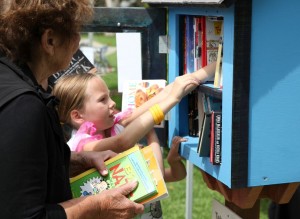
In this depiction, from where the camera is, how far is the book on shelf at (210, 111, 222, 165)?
2.13 meters

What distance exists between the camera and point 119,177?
1903 millimetres

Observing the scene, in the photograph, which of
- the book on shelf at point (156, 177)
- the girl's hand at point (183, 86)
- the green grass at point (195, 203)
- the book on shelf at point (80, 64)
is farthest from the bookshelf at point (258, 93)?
the green grass at point (195, 203)

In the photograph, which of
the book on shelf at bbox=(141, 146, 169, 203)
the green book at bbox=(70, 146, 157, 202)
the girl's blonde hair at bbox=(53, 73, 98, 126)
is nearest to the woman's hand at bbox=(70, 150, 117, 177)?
the green book at bbox=(70, 146, 157, 202)

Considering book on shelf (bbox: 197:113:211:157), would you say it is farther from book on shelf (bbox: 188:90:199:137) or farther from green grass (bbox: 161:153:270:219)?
green grass (bbox: 161:153:270:219)

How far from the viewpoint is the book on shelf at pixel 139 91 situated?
267cm

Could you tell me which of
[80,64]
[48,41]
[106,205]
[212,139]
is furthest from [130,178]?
[80,64]

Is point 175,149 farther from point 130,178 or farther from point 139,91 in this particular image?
point 130,178

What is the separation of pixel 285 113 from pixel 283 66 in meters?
0.19

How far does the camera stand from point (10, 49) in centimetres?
162

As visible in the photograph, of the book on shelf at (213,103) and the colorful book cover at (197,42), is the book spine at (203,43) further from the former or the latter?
the book on shelf at (213,103)

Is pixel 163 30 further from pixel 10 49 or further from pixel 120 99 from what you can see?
pixel 10 49

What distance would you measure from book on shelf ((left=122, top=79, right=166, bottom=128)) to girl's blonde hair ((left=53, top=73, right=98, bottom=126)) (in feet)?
0.96

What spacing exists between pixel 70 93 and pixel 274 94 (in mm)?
959

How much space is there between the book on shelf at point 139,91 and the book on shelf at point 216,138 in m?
0.57
